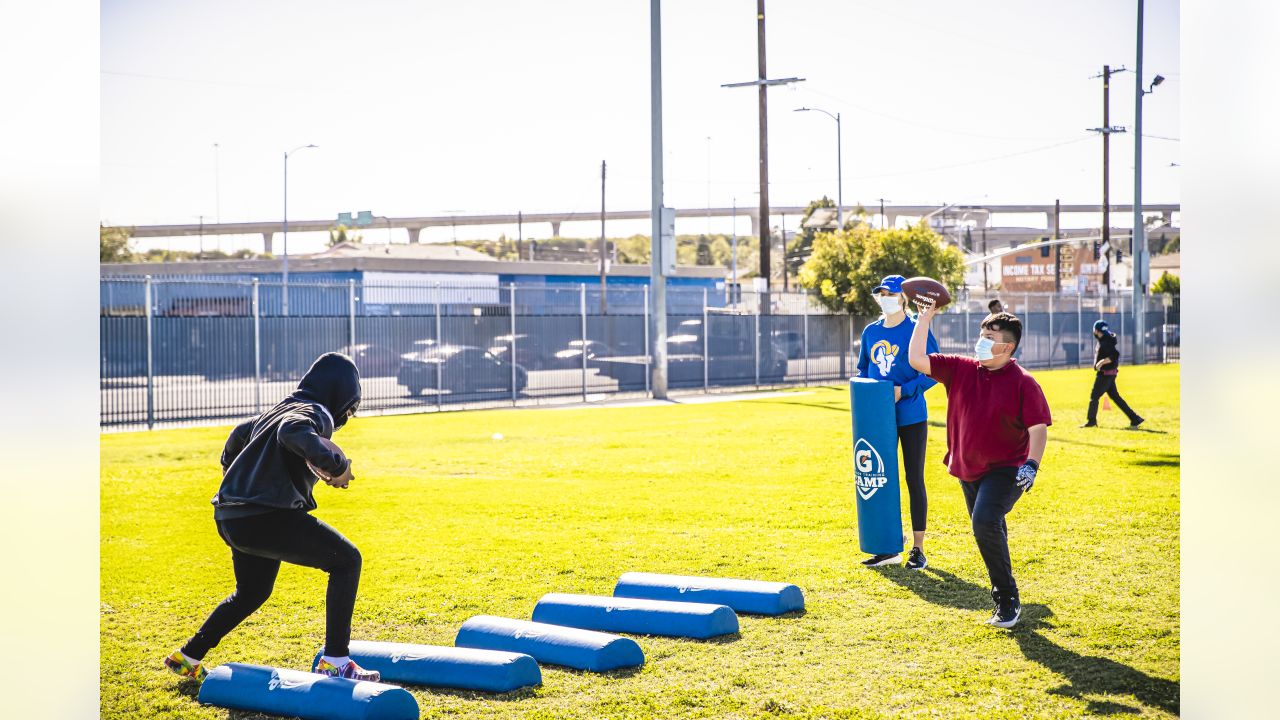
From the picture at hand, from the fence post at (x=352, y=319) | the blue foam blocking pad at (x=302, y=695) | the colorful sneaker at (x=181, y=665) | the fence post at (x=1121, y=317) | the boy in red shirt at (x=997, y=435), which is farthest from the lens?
the fence post at (x=1121, y=317)

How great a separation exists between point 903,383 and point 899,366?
0.15 meters

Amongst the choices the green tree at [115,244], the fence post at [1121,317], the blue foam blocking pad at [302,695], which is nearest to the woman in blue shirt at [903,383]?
the blue foam blocking pad at [302,695]

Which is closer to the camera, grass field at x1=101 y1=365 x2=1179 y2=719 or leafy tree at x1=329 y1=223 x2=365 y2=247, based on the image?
grass field at x1=101 y1=365 x2=1179 y2=719

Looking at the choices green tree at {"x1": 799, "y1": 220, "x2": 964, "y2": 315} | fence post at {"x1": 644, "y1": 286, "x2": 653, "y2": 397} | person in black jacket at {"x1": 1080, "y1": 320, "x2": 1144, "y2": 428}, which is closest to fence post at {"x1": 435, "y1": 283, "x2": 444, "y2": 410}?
fence post at {"x1": 644, "y1": 286, "x2": 653, "y2": 397}

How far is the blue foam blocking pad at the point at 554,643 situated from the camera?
265 inches

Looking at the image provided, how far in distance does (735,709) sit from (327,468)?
2.31 m

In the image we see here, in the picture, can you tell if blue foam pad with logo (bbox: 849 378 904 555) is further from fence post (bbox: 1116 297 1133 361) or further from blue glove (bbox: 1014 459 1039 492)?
fence post (bbox: 1116 297 1133 361)

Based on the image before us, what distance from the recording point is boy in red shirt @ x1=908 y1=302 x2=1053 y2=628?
7160mm

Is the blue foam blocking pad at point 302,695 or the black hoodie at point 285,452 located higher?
the black hoodie at point 285,452

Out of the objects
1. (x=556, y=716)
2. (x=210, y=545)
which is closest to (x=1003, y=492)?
(x=556, y=716)

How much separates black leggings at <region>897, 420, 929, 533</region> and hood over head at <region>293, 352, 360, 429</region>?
4.61 metres

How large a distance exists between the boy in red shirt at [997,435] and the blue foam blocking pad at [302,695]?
3519 millimetres

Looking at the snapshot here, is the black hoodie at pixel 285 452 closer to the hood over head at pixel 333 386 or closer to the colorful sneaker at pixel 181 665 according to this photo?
the hood over head at pixel 333 386
